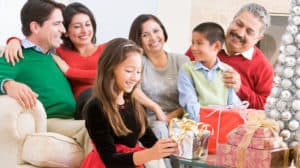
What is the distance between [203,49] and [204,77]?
0.45 ft

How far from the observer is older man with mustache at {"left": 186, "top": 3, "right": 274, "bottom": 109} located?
279cm

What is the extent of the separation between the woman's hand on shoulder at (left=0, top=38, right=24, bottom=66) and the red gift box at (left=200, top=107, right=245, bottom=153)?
962mm

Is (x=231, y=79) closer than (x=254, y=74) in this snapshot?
Yes

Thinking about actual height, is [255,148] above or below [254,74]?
below

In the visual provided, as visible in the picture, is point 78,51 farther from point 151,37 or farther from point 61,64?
point 151,37

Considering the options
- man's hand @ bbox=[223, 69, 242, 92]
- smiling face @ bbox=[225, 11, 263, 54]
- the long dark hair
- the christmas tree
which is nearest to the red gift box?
the christmas tree

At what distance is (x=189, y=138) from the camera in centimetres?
179

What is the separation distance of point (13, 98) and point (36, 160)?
0.95 feet

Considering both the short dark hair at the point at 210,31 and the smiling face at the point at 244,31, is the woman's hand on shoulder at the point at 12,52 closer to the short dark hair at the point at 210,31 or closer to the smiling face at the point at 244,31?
the short dark hair at the point at 210,31

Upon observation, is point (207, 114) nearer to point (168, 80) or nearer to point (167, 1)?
point (168, 80)

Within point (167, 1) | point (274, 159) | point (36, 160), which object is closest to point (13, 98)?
point (36, 160)

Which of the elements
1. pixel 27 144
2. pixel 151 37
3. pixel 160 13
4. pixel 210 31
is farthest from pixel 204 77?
pixel 160 13

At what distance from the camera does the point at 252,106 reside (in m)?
2.78

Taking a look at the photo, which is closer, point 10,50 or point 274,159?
point 274,159
